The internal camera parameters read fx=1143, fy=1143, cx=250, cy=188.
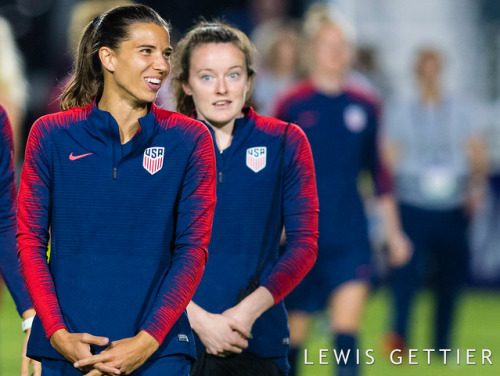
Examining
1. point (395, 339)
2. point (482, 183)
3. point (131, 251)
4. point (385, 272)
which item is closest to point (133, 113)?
point (131, 251)

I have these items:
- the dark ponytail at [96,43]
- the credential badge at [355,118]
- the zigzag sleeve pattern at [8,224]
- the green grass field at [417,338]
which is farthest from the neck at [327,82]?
the dark ponytail at [96,43]

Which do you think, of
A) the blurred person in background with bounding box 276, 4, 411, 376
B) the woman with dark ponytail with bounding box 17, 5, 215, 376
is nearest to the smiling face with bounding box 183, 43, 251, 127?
the woman with dark ponytail with bounding box 17, 5, 215, 376

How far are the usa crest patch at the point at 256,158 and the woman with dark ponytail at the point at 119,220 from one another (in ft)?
2.33

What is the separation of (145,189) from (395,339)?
5822 mm

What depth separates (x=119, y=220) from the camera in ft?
11.7

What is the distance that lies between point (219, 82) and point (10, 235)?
100cm

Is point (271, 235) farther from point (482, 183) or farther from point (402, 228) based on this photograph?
point (482, 183)

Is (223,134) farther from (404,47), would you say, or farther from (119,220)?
(404,47)

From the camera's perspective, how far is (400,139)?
957 centimetres

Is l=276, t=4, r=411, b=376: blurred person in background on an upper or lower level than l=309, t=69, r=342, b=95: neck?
lower

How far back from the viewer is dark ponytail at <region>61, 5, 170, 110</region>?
12.1 ft

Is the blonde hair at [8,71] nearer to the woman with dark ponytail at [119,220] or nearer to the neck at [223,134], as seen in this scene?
the neck at [223,134]

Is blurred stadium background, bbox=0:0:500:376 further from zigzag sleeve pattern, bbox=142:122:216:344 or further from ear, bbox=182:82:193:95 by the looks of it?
zigzag sleeve pattern, bbox=142:122:216:344

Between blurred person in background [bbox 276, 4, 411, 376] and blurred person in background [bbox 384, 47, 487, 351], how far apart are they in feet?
7.41
